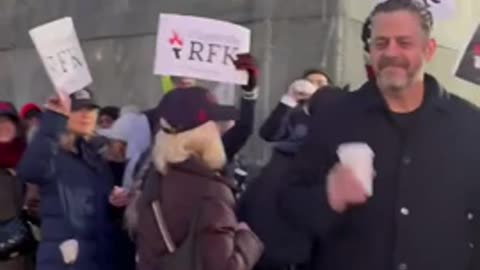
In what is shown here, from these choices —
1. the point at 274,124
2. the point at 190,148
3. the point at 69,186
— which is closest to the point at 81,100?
the point at 69,186

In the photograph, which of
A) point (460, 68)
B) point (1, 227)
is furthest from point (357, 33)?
point (1, 227)

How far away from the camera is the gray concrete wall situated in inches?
286

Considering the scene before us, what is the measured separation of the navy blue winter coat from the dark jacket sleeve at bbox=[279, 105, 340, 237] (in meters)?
2.04

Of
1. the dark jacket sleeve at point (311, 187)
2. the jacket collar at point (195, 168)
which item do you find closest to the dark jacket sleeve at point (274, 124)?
the jacket collar at point (195, 168)

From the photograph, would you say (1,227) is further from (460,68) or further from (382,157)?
(382,157)

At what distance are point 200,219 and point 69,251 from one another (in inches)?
53.0

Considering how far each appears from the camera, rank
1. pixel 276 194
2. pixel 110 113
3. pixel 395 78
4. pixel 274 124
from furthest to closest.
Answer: pixel 110 113 < pixel 274 124 < pixel 276 194 < pixel 395 78

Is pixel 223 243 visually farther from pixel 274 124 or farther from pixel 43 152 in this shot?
pixel 274 124

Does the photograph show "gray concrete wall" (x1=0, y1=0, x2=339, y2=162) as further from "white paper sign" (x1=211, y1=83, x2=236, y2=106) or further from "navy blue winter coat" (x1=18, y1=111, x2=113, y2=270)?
"navy blue winter coat" (x1=18, y1=111, x2=113, y2=270)

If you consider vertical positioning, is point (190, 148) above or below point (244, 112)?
above

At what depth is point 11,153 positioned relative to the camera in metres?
5.64

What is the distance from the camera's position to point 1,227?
5438 mm

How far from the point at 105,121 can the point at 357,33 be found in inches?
75.5

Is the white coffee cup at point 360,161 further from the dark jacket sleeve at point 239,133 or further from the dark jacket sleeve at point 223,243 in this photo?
the dark jacket sleeve at point 239,133
